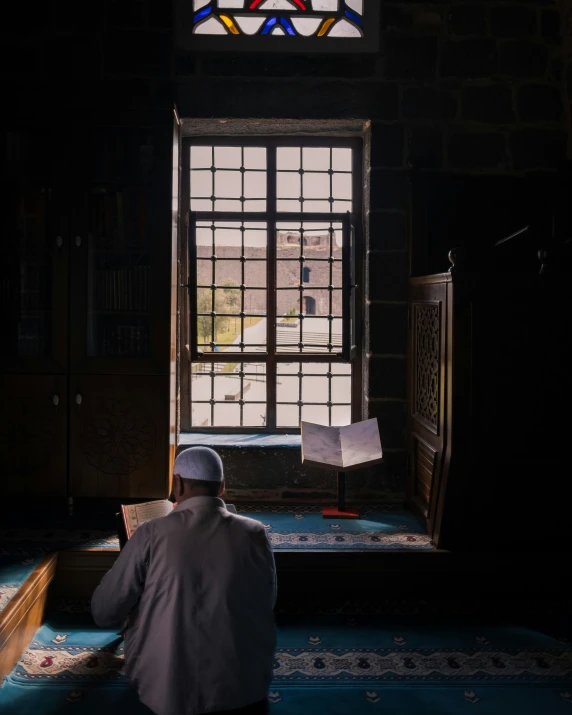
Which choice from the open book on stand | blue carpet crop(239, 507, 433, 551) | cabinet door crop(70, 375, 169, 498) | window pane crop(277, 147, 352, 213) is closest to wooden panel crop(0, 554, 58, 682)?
cabinet door crop(70, 375, 169, 498)

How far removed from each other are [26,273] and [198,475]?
2.68 meters

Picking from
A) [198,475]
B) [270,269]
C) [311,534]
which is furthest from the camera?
[270,269]

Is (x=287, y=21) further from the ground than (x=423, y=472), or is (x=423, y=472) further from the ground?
(x=287, y=21)

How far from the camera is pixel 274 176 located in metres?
5.12

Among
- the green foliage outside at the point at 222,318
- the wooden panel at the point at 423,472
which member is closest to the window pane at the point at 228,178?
the green foliage outside at the point at 222,318

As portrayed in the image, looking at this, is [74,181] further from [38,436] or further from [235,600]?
[235,600]

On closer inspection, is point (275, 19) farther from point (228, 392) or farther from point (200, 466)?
point (200, 466)

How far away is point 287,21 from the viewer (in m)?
4.89

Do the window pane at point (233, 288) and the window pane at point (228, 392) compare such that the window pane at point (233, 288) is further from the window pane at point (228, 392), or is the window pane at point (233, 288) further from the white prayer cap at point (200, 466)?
the white prayer cap at point (200, 466)

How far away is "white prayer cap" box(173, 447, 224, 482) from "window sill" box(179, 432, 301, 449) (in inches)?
97.0

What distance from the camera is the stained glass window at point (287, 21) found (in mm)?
4824

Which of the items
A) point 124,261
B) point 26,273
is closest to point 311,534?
point 124,261

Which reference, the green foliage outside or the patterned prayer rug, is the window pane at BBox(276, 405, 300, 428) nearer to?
the green foliage outside

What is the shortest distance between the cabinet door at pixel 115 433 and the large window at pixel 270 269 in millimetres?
669
